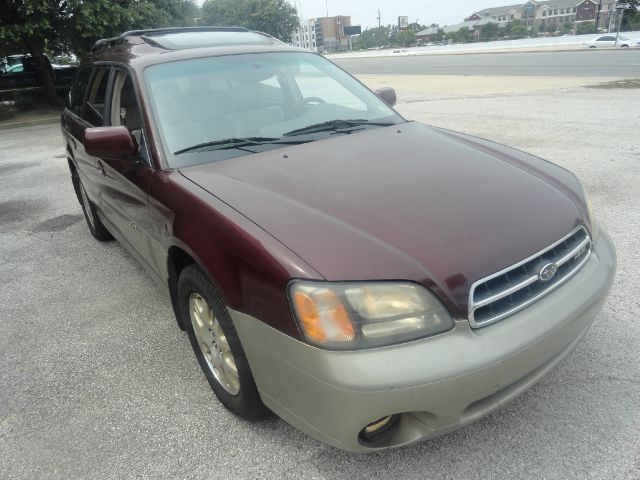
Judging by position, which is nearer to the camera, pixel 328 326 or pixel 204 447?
pixel 328 326

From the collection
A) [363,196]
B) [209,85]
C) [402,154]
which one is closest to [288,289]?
[363,196]

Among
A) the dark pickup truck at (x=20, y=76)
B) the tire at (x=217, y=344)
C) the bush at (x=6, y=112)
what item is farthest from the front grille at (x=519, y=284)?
Answer: the dark pickup truck at (x=20, y=76)

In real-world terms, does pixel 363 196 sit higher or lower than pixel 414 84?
higher

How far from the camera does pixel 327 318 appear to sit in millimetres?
1675

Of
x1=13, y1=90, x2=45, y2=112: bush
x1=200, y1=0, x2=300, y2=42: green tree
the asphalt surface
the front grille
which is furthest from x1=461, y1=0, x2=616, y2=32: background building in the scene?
the front grille

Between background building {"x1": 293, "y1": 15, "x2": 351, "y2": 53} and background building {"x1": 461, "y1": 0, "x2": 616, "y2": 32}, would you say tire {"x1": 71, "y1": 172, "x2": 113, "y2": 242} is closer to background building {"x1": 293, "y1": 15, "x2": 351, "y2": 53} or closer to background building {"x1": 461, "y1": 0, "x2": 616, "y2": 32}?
background building {"x1": 293, "y1": 15, "x2": 351, "y2": 53}

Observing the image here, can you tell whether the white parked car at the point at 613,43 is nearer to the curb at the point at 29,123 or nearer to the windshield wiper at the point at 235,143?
the curb at the point at 29,123

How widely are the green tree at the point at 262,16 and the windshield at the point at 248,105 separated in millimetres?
55777

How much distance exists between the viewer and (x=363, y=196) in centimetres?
214

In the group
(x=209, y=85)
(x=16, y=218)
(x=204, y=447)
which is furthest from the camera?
(x=16, y=218)

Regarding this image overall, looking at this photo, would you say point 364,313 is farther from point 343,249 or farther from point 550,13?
point 550,13

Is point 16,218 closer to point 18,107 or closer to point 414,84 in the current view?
point 18,107

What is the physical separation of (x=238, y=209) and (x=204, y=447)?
107 centimetres

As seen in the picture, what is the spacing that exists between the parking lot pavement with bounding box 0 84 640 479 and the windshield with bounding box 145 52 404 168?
1246 millimetres
